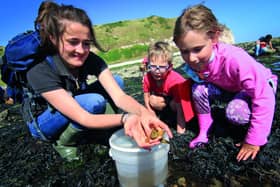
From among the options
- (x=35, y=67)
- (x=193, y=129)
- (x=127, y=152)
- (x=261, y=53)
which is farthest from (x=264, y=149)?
(x=261, y=53)

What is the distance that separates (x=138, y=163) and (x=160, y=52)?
6.35 feet

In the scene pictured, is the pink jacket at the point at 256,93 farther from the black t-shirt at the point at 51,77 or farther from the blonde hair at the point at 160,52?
the black t-shirt at the point at 51,77

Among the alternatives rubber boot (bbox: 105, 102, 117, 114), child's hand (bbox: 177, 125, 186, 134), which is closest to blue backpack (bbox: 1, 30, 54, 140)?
rubber boot (bbox: 105, 102, 117, 114)

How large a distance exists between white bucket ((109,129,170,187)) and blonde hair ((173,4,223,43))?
3.90 ft

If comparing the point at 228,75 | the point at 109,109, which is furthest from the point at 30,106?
the point at 228,75

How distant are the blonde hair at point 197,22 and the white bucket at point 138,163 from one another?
3.90 feet

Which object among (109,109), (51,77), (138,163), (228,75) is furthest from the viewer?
(109,109)

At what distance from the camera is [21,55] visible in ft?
8.40

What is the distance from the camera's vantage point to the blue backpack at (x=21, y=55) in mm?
2551

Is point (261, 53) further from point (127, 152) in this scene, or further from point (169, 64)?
point (127, 152)

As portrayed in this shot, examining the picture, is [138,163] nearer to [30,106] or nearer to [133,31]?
[30,106]

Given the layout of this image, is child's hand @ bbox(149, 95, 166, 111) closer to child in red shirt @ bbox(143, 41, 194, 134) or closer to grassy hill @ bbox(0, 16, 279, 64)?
child in red shirt @ bbox(143, 41, 194, 134)

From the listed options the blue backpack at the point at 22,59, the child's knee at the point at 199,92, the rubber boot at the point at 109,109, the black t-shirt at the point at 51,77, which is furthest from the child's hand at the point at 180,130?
the blue backpack at the point at 22,59

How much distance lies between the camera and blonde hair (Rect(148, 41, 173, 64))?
3.42 meters
